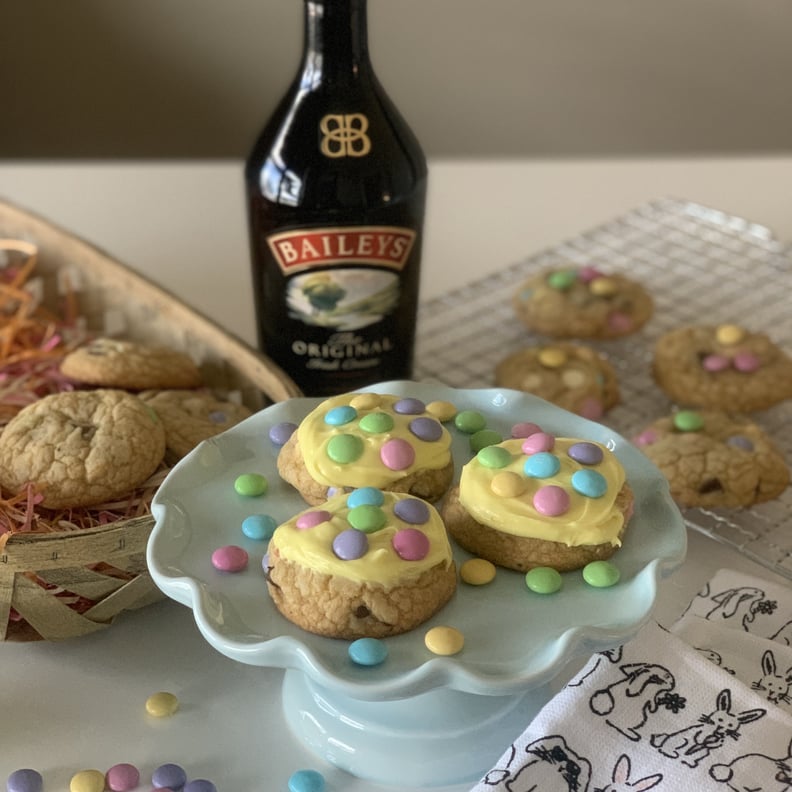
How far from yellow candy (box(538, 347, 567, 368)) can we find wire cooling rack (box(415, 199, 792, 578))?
60 mm

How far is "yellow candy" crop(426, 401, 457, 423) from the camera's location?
0.75m

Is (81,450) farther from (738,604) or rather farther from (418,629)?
(738,604)

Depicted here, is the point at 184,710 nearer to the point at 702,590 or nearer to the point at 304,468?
the point at 304,468

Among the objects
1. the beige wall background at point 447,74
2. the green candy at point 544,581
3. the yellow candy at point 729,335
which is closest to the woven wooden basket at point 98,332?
the green candy at point 544,581

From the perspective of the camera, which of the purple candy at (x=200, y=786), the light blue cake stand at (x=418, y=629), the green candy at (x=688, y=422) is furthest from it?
the green candy at (x=688, y=422)

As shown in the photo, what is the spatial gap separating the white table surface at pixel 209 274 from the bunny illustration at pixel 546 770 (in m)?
0.09

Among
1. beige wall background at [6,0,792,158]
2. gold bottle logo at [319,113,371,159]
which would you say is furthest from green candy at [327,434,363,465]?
beige wall background at [6,0,792,158]

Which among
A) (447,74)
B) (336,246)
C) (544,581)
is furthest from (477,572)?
(447,74)

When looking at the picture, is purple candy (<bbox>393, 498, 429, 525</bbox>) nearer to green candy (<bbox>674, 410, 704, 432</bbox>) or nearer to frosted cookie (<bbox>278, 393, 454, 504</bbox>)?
frosted cookie (<bbox>278, 393, 454, 504</bbox>)

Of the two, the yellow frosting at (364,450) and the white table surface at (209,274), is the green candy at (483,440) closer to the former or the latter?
the yellow frosting at (364,450)

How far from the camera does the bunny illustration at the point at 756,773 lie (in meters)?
0.61

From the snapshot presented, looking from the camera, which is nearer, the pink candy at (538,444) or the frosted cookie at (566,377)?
the pink candy at (538,444)

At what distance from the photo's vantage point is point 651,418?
1.08 metres

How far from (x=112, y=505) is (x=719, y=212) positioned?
0.92m
